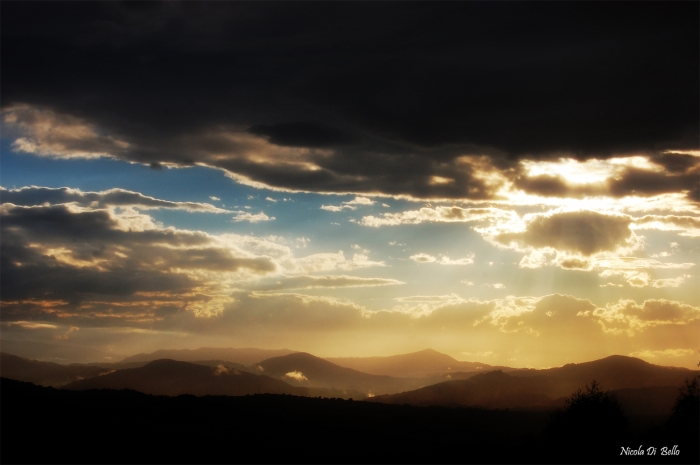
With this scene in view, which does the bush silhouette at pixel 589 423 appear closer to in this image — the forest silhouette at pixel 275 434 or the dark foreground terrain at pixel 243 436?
the forest silhouette at pixel 275 434

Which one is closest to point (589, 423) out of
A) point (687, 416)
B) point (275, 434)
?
point (687, 416)

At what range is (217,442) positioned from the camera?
8162 cm

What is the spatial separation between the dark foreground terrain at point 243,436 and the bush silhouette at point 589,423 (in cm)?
39

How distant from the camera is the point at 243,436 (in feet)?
296

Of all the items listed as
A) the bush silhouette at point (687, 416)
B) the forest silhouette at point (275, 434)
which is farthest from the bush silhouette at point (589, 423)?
the bush silhouette at point (687, 416)

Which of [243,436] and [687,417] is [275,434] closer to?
[243,436]

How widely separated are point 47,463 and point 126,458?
29.2 feet

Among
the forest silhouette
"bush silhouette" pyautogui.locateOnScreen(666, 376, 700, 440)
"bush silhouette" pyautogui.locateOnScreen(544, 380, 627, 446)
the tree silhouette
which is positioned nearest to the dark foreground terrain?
the forest silhouette

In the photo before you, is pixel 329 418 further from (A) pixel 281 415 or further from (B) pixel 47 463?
(B) pixel 47 463

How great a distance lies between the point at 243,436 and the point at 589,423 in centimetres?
5105

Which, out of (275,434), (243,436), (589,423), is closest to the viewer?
(589,423)

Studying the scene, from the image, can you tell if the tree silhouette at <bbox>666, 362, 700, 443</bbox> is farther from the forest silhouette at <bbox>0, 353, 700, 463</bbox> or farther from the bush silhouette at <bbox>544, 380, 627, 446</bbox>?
the bush silhouette at <bbox>544, 380, 627, 446</bbox>

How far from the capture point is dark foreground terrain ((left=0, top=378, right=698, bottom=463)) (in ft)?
231

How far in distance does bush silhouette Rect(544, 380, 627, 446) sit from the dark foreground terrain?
39cm
